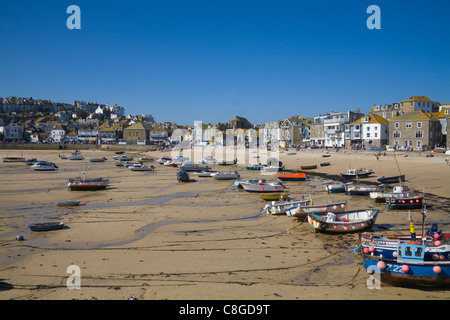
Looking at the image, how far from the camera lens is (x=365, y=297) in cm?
958

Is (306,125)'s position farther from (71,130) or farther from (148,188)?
(71,130)

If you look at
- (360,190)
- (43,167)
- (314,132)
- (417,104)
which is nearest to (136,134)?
(314,132)

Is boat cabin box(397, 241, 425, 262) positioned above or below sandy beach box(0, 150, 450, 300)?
above

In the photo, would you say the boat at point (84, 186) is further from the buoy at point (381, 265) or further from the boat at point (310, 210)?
the buoy at point (381, 265)

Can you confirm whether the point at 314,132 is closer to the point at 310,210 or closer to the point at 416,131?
the point at 416,131

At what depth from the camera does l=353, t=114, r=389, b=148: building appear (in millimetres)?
70188

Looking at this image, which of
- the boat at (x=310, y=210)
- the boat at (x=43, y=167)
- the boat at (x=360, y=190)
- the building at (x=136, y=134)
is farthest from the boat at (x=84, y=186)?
the building at (x=136, y=134)

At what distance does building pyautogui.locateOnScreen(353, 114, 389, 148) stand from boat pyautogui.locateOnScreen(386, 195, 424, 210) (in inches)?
2050

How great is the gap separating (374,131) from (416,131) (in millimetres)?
11558

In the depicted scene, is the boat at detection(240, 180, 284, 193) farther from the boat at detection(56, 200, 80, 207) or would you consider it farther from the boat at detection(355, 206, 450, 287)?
the boat at detection(355, 206, 450, 287)

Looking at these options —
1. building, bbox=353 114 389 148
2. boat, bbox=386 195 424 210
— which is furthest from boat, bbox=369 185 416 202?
building, bbox=353 114 389 148

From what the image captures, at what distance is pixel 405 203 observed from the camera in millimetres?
21344

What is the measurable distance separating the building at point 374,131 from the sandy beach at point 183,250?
4616 cm

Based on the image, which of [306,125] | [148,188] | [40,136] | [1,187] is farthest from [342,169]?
[40,136]
